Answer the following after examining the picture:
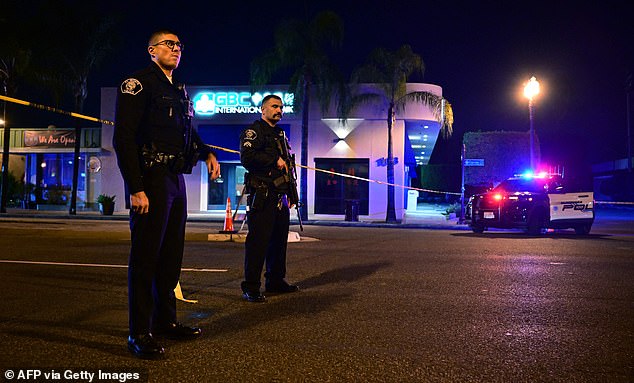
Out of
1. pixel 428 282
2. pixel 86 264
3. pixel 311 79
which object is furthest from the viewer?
pixel 311 79

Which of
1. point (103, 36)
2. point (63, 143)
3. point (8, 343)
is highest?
point (103, 36)

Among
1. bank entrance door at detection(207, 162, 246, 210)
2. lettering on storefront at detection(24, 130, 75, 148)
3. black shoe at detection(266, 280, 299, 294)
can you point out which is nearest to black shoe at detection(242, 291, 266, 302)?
black shoe at detection(266, 280, 299, 294)

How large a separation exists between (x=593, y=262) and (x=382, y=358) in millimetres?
6141

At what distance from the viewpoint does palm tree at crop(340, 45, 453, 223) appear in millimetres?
23406

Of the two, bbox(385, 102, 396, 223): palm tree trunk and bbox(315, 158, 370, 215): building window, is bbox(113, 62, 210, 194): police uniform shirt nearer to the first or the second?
bbox(385, 102, 396, 223): palm tree trunk

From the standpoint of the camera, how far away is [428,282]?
244 inches

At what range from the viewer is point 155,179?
360 cm

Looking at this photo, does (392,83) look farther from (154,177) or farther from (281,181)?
(154,177)

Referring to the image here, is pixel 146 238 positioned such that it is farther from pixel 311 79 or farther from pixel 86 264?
pixel 311 79

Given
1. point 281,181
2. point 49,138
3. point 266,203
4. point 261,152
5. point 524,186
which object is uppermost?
point 49,138

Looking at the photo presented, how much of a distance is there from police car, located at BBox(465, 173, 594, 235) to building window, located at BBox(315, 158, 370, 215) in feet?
42.1

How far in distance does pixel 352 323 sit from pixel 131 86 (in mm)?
2336

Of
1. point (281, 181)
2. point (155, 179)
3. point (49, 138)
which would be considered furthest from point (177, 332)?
point (49, 138)

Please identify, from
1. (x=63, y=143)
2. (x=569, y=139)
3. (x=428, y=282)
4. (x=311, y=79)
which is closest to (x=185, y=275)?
(x=428, y=282)
